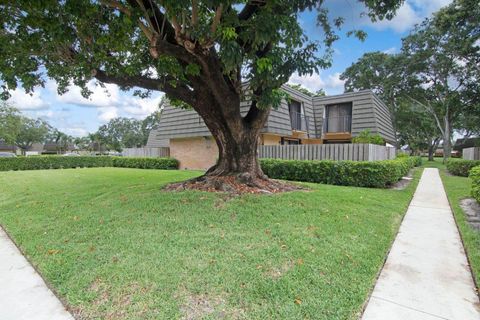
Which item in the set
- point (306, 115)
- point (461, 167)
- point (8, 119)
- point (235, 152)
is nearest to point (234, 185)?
point (235, 152)

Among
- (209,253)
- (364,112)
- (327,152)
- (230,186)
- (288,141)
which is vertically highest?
(364,112)

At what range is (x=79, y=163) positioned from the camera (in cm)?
2239

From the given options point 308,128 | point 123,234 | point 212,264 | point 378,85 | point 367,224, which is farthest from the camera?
point 378,85

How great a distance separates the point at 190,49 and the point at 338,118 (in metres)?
14.1

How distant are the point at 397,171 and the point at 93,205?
1101 centimetres

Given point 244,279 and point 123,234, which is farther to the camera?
point 123,234

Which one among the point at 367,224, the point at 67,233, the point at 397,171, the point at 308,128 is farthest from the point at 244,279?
the point at 308,128

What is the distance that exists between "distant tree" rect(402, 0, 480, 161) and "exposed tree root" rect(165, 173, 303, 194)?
14293 mm

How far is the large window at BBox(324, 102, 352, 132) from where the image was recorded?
56.0ft

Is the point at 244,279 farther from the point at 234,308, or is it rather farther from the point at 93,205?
the point at 93,205

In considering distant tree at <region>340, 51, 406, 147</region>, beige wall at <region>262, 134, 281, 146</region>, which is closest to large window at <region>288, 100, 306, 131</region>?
beige wall at <region>262, 134, 281, 146</region>

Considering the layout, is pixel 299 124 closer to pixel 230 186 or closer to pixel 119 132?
pixel 230 186

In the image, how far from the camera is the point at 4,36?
6340 mm

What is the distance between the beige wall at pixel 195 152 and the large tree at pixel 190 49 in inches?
322
